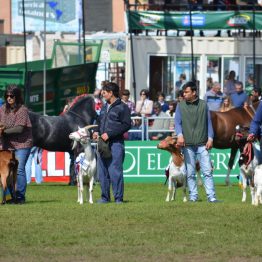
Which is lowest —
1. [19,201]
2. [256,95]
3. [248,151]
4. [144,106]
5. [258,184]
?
[19,201]

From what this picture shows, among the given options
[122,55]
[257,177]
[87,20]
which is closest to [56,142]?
[257,177]

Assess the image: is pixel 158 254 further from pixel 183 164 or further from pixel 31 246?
pixel 183 164

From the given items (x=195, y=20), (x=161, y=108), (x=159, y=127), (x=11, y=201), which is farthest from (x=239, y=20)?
(x=11, y=201)

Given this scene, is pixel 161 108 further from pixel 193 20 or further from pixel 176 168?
pixel 176 168

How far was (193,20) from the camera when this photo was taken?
36.7 meters

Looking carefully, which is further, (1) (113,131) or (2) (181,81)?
(2) (181,81)

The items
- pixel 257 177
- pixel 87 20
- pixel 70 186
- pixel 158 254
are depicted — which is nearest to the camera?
pixel 158 254

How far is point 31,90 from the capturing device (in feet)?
106

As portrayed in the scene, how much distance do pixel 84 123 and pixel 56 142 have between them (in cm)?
82

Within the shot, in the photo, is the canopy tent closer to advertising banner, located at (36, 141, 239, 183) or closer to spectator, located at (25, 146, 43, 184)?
advertising banner, located at (36, 141, 239, 183)

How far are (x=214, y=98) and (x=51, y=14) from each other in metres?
19.3

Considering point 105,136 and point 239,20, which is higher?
point 239,20

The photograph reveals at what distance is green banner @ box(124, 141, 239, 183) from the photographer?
28594 millimetres

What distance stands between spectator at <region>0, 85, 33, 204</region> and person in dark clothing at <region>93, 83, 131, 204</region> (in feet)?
3.63
